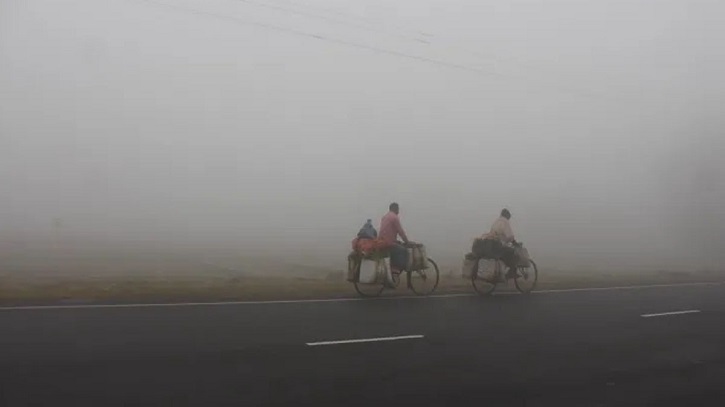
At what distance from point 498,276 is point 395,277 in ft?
8.45

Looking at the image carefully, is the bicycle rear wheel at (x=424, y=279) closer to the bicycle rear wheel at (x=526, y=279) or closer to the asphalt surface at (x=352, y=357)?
the bicycle rear wheel at (x=526, y=279)

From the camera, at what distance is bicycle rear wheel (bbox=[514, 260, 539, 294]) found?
16953mm

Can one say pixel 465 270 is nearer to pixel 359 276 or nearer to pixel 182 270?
pixel 359 276

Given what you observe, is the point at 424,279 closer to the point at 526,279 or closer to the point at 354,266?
the point at 354,266

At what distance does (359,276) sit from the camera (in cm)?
1455

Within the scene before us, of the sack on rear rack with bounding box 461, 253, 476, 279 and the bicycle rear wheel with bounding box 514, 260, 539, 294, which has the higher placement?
the sack on rear rack with bounding box 461, 253, 476, 279

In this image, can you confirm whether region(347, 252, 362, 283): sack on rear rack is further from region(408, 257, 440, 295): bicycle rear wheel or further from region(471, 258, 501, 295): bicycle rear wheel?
region(471, 258, 501, 295): bicycle rear wheel

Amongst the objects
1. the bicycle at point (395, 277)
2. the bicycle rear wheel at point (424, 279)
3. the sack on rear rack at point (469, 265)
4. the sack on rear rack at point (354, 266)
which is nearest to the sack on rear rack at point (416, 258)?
the bicycle at point (395, 277)

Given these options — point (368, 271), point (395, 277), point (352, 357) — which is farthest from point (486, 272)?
point (352, 357)

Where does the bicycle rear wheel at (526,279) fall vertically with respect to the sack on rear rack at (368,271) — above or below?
below

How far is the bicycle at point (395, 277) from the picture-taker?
566 inches

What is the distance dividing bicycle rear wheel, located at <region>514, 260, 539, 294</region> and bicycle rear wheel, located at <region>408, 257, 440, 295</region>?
1959 mm

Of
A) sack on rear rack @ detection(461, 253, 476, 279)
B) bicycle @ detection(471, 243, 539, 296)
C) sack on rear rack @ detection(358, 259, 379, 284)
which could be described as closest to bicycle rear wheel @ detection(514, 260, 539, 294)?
bicycle @ detection(471, 243, 539, 296)

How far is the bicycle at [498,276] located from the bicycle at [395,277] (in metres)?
0.98
